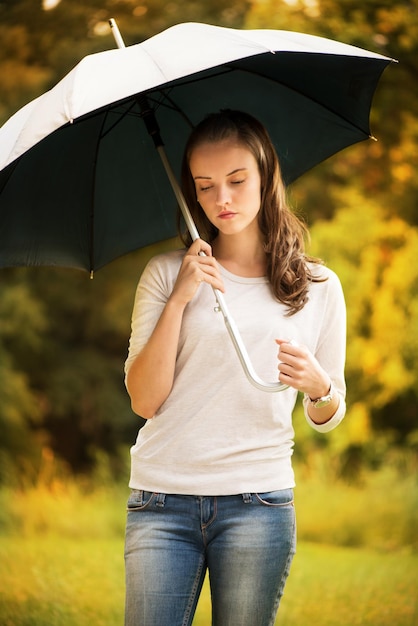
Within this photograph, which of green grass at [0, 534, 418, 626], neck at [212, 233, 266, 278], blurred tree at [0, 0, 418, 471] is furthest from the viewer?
blurred tree at [0, 0, 418, 471]

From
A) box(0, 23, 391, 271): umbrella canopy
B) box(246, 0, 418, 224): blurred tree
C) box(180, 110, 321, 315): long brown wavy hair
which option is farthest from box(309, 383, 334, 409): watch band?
box(246, 0, 418, 224): blurred tree

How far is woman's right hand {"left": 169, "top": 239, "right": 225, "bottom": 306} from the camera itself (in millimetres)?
1744

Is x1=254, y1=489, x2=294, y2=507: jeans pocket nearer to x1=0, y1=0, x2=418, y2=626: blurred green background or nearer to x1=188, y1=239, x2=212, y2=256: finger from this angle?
x1=188, y1=239, x2=212, y2=256: finger

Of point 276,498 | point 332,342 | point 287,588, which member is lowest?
point 287,588

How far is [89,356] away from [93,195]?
4169 millimetres

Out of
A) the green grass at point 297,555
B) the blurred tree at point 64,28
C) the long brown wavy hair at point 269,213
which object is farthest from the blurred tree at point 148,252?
the long brown wavy hair at point 269,213

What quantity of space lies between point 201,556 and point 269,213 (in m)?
0.76

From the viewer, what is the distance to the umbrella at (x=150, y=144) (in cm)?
201

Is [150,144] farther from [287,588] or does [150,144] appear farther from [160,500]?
[287,588]

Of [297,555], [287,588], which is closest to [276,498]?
[287,588]

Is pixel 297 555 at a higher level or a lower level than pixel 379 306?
lower

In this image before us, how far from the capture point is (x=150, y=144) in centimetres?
223

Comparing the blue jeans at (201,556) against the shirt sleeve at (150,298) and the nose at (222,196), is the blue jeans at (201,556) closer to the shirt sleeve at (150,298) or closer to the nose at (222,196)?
the shirt sleeve at (150,298)

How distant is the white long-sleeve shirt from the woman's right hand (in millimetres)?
72
